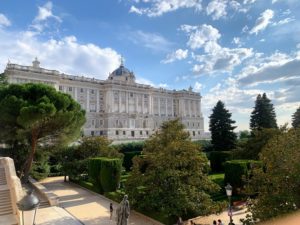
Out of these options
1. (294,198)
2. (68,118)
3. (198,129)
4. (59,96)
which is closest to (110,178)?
(68,118)

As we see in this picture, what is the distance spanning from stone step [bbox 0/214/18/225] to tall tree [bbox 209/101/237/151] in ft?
98.9


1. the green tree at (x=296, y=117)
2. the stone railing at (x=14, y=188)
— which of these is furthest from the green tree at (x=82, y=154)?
the green tree at (x=296, y=117)

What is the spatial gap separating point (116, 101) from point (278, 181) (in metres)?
67.8

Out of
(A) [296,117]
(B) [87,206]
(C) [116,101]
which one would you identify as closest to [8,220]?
(B) [87,206]

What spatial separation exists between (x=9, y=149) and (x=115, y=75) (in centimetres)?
5844

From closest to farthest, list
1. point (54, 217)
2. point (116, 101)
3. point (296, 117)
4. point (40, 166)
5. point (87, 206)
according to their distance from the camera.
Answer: point (54, 217) < point (87, 206) < point (40, 166) < point (296, 117) < point (116, 101)

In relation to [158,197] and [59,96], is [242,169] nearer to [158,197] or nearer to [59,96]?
[158,197]

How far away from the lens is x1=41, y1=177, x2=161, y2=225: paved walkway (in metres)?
14.9

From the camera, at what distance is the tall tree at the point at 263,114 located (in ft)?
130

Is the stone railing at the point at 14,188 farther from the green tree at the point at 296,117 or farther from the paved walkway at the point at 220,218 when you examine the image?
the green tree at the point at 296,117

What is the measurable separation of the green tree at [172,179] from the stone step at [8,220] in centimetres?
554

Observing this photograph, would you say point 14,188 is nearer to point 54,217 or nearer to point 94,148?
point 54,217

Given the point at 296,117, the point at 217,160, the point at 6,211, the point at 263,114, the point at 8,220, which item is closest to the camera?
the point at 8,220

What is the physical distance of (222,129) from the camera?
4016cm
